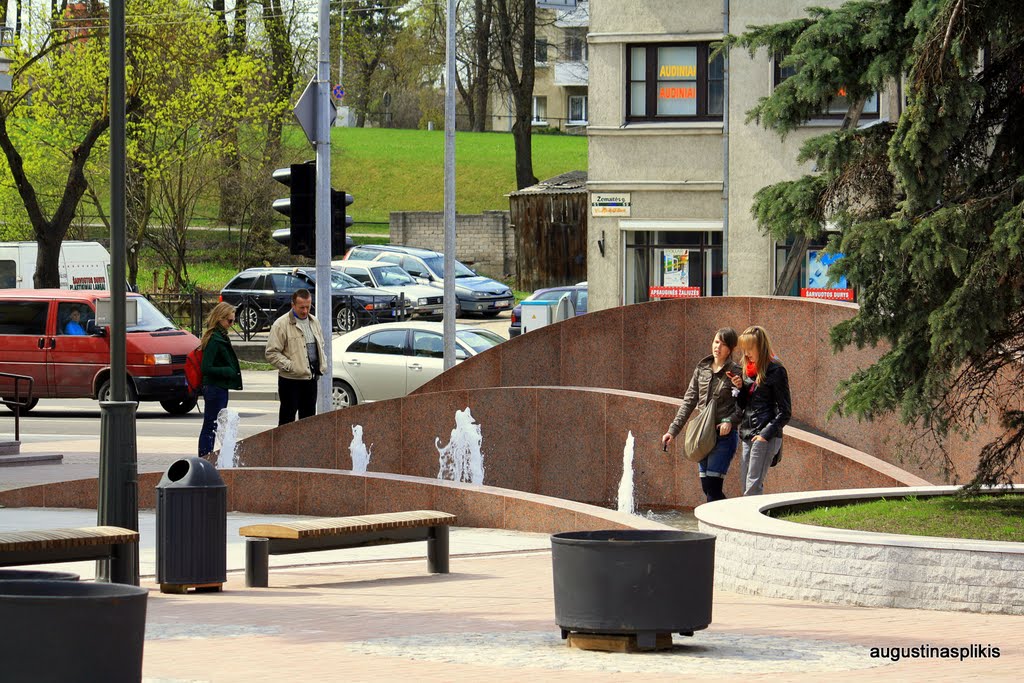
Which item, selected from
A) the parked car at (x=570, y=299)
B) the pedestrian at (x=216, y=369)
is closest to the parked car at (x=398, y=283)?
the parked car at (x=570, y=299)

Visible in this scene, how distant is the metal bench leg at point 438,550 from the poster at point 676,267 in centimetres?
2112

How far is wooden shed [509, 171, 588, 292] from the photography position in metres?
52.2

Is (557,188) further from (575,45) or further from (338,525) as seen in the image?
(575,45)

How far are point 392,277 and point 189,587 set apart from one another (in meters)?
34.3

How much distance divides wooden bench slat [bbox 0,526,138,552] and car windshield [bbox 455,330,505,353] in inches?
590

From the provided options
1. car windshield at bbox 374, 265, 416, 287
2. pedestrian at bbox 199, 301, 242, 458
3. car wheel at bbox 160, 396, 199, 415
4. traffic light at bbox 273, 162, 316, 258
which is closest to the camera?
pedestrian at bbox 199, 301, 242, 458

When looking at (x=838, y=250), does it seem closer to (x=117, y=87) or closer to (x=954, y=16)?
(x=954, y=16)

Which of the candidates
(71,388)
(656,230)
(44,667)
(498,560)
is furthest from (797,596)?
(656,230)

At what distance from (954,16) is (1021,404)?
4719 mm

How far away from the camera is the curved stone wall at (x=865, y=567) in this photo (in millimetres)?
8945

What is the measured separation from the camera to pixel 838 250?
10008 millimetres

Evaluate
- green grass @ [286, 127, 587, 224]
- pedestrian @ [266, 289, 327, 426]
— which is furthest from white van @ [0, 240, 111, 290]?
green grass @ [286, 127, 587, 224]

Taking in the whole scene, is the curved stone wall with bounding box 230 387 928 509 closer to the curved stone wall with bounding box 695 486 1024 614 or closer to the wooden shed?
the curved stone wall with bounding box 695 486 1024 614

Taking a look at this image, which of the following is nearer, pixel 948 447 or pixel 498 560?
pixel 498 560
